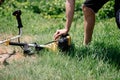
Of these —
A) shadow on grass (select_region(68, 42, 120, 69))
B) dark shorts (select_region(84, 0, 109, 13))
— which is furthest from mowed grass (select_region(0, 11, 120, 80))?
dark shorts (select_region(84, 0, 109, 13))

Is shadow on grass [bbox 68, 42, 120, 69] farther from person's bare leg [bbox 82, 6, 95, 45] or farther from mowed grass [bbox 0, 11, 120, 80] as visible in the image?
person's bare leg [bbox 82, 6, 95, 45]

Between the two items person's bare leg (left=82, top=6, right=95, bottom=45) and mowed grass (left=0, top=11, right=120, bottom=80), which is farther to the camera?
person's bare leg (left=82, top=6, right=95, bottom=45)

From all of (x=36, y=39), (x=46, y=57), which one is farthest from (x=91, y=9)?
(x=36, y=39)

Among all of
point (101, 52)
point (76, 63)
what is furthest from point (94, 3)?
point (76, 63)

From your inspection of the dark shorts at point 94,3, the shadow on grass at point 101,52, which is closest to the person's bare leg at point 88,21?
the dark shorts at point 94,3

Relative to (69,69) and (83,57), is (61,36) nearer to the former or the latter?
(83,57)

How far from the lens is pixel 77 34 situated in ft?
19.6

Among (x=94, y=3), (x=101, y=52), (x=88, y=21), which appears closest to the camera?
(x=101, y=52)

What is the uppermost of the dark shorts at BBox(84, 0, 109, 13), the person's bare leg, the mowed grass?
the dark shorts at BBox(84, 0, 109, 13)

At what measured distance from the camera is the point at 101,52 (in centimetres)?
464

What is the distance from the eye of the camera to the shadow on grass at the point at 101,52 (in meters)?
4.52

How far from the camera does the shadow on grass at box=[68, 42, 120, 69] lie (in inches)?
178

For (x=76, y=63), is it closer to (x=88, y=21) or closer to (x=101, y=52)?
(x=101, y=52)

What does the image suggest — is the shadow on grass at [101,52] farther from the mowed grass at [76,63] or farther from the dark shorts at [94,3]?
the dark shorts at [94,3]
